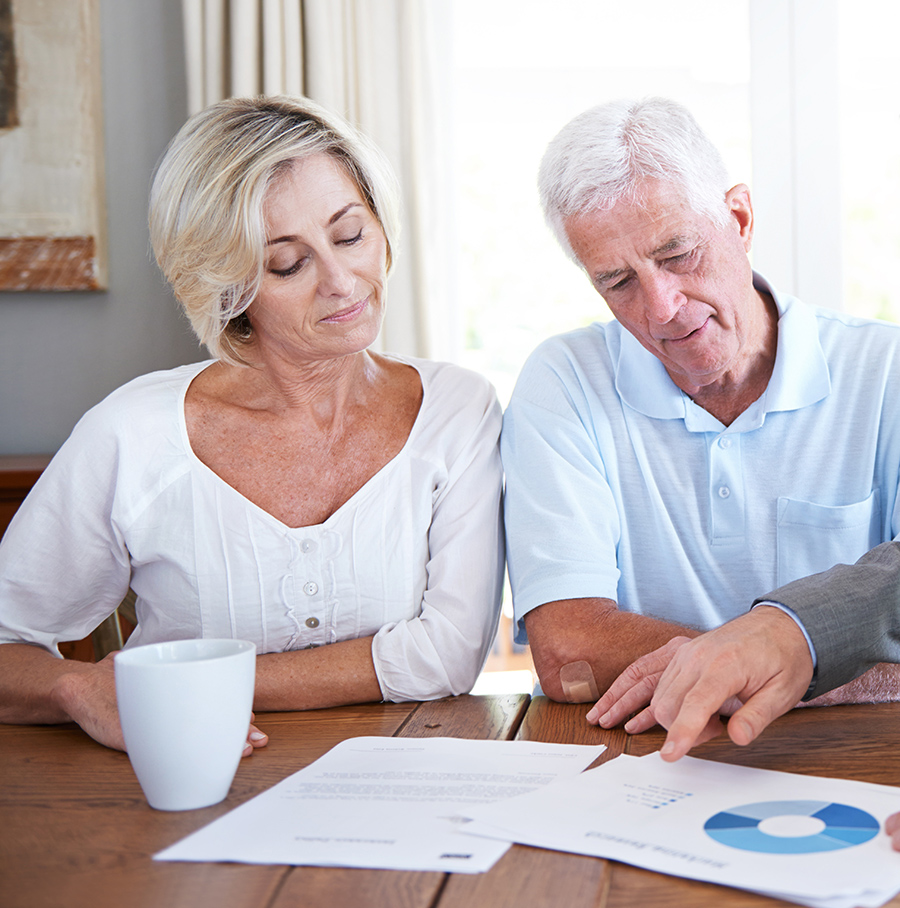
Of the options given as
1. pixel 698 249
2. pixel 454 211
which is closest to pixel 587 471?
pixel 698 249

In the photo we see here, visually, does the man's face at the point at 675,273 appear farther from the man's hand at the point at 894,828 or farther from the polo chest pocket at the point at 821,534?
the man's hand at the point at 894,828

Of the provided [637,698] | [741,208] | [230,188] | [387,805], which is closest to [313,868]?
[387,805]

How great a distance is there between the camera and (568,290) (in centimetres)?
258

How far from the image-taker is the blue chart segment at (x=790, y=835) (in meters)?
0.59

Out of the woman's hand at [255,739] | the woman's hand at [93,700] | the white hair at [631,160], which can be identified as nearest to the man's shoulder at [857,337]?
the white hair at [631,160]

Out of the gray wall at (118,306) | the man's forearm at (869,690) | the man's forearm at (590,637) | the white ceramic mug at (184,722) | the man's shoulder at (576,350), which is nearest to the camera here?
the white ceramic mug at (184,722)

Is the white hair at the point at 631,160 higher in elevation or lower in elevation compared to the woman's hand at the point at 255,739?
higher

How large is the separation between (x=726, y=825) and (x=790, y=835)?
0.04 m

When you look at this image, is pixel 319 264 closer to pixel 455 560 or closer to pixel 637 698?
pixel 455 560

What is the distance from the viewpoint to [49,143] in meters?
2.23

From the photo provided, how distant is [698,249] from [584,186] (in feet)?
0.55

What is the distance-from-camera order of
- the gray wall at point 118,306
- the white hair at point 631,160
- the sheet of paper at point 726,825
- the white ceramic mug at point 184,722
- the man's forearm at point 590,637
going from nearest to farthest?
the sheet of paper at point 726,825 → the white ceramic mug at point 184,722 → the man's forearm at point 590,637 → the white hair at point 631,160 → the gray wall at point 118,306

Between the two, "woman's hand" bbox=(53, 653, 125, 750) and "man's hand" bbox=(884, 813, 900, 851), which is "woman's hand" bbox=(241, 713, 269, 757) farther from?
"man's hand" bbox=(884, 813, 900, 851)

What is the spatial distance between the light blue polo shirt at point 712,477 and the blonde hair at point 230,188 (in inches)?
16.9
